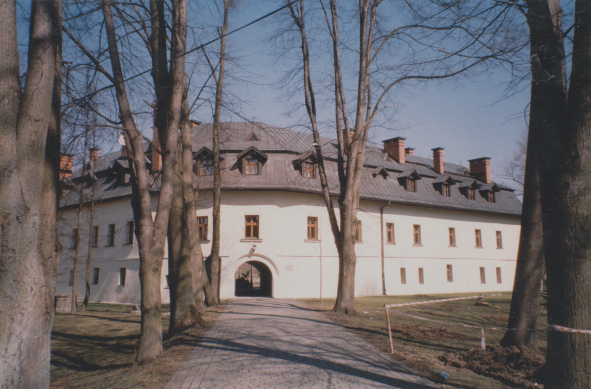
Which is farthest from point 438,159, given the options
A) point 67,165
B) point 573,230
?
point 573,230

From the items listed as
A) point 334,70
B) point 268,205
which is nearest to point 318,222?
point 268,205

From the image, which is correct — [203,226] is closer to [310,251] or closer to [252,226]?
[252,226]

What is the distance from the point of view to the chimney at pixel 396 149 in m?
33.5

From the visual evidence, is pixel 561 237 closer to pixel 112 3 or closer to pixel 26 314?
pixel 26 314

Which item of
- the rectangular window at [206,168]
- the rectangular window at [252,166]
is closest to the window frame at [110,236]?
the rectangular window at [206,168]

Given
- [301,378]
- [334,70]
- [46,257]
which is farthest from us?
[334,70]

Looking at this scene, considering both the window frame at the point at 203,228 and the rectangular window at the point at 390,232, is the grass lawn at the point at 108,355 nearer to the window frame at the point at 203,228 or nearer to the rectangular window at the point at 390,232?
the window frame at the point at 203,228

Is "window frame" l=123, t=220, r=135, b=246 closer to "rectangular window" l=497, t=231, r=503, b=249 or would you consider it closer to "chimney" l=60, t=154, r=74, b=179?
"chimney" l=60, t=154, r=74, b=179

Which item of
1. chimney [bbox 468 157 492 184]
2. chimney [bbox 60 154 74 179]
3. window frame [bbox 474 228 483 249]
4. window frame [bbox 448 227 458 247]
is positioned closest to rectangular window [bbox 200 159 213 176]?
chimney [bbox 60 154 74 179]

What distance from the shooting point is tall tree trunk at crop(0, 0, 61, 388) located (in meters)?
4.27

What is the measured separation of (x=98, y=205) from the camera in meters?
27.2

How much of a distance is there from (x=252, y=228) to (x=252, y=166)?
11.4 feet

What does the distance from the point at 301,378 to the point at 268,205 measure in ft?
59.1

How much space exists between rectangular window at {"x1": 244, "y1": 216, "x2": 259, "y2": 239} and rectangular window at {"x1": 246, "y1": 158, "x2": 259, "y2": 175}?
251 cm
